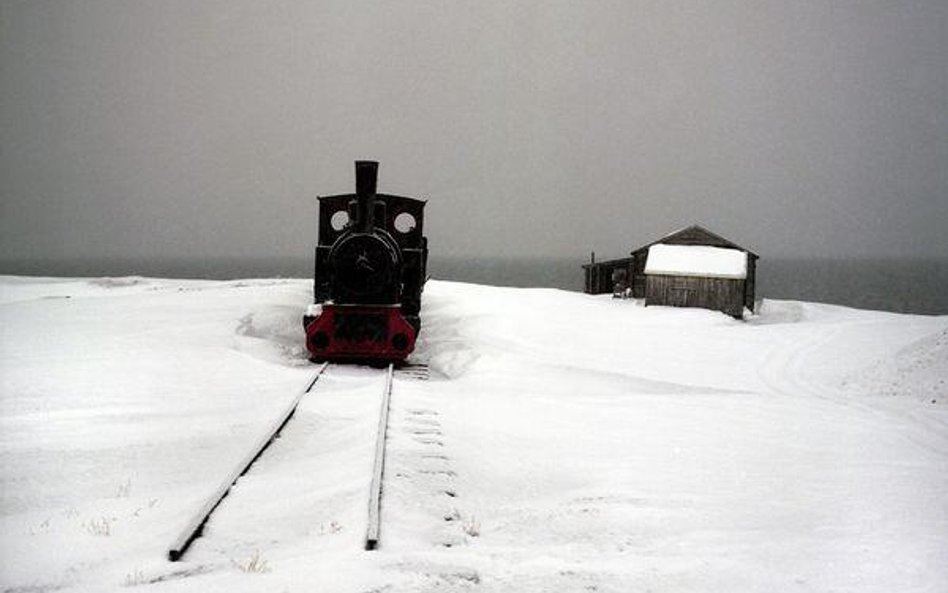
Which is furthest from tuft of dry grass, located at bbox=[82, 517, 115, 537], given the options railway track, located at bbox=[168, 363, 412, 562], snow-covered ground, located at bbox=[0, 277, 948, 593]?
railway track, located at bbox=[168, 363, 412, 562]

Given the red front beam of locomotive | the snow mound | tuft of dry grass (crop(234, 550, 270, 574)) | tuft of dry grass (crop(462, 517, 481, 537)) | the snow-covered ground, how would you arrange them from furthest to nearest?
the snow mound, the red front beam of locomotive, tuft of dry grass (crop(462, 517, 481, 537)), the snow-covered ground, tuft of dry grass (crop(234, 550, 270, 574))

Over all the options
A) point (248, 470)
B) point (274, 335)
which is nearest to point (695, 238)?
point (274, 335)

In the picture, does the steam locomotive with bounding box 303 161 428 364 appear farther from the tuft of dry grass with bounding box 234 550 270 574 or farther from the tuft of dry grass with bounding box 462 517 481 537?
the tuft of dry grass with bounding box 234 550 270 574

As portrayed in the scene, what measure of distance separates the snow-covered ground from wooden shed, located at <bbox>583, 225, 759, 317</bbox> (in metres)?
16.4

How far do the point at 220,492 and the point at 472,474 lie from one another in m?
2.02

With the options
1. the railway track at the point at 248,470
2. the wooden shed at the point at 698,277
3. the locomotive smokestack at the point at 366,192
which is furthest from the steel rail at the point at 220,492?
the wooden shed at the point at 698,277

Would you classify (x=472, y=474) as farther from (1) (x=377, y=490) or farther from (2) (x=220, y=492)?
(2) (x=220, y=492)

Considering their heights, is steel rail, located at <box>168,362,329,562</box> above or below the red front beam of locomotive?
below

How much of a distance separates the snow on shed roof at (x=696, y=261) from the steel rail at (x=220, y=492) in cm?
2472

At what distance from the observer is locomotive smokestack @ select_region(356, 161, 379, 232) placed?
13.1 metres

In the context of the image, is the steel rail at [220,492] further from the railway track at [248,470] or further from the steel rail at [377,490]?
the steel rail at [377,490]

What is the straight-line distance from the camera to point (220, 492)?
534 centimetres

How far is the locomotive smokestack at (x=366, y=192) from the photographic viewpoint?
13.1 m

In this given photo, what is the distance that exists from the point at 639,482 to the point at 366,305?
7.77 meters
